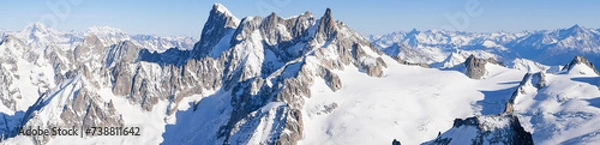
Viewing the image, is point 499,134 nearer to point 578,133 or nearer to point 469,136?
point 469,136

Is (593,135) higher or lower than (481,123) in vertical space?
lower

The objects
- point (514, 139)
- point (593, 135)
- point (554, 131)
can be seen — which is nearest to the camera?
point (514, 139)

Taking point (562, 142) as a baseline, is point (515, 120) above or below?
above

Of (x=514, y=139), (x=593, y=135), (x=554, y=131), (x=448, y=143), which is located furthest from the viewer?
(x=554, y=131)

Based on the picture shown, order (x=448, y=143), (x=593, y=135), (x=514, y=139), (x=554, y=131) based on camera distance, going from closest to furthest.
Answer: (x=514, y=139), (x=448, y=143), (x=593, y=135), (x=554, y=131)

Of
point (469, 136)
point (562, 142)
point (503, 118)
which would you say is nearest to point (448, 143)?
point (469, 136)

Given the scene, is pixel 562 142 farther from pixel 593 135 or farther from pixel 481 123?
pixel 481 123

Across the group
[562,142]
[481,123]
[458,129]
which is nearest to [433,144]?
[458,129]

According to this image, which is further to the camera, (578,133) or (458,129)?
(578,133)

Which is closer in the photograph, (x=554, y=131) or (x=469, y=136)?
(x=469, y=136)
